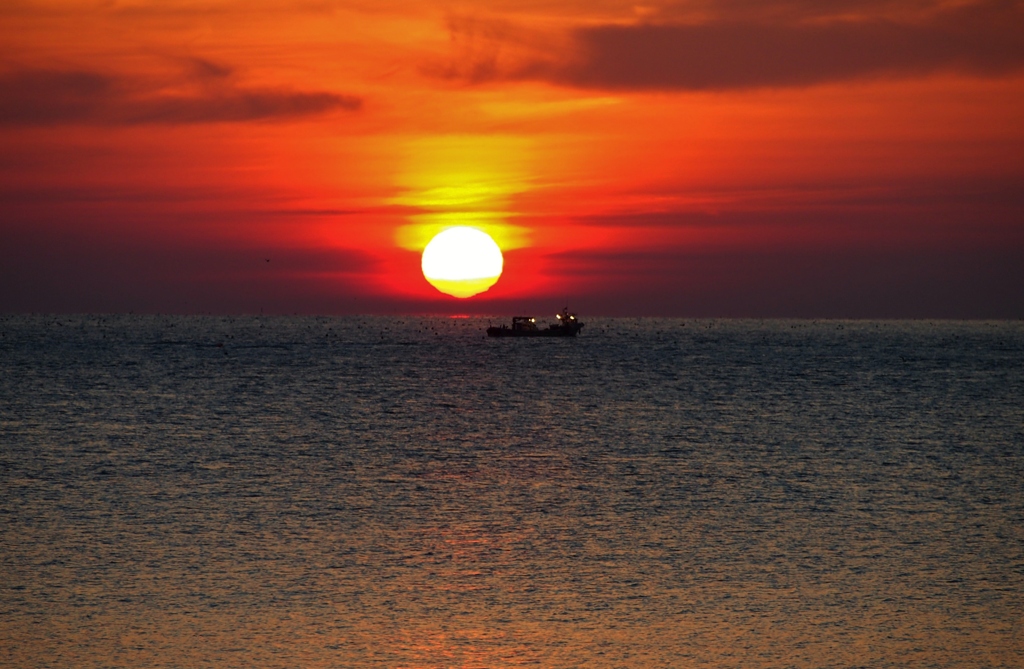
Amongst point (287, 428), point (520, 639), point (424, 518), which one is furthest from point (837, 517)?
point (287, 428)

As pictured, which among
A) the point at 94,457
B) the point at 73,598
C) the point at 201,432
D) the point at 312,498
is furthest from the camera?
the point at 201,432

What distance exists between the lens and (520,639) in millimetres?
25812

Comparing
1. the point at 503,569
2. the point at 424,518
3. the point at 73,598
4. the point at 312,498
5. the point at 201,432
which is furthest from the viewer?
the point at 201,432

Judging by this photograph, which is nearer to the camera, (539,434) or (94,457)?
(94,457)

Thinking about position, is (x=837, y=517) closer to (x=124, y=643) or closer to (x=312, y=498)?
(x=312, y=498)

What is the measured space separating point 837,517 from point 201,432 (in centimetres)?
4533

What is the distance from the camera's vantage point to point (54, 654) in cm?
2427

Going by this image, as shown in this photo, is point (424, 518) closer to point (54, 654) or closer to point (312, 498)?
point (312, 498)

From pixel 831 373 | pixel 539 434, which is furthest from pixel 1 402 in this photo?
pixel 831 373

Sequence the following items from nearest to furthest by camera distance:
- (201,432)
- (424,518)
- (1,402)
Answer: (424,518) < (201,432) < (1,402)

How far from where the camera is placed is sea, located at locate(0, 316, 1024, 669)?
25.6 metres

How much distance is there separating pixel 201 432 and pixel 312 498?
99.2 feet

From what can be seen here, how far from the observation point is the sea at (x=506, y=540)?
25.6 m

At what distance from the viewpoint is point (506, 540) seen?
121ft
